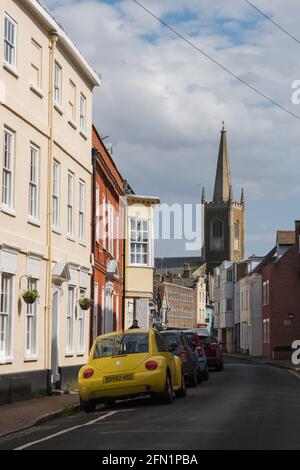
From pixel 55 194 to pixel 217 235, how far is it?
15358 centimetres

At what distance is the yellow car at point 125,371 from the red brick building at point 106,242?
12080 mm

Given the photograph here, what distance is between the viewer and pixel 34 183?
23625 mm

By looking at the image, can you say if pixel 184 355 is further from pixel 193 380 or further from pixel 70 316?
pixel 70 316

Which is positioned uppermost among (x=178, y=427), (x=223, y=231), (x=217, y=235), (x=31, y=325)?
(x=223, y=231)

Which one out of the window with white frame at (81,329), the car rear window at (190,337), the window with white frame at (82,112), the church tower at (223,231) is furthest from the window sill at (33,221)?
the church tower at (223,231)

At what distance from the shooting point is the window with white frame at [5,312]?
20969 millimetres

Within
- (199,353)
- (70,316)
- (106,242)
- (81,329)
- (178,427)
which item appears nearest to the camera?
(178,427)

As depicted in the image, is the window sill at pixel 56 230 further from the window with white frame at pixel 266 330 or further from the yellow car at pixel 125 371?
the window with white frame at pixel 266 330

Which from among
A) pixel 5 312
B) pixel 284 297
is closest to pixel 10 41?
pixel 5 312

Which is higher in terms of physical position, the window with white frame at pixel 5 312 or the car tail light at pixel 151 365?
the window with white frame at pixel 5 312

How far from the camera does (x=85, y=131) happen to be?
3003cm

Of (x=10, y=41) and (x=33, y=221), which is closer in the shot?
(x=10, y=41)

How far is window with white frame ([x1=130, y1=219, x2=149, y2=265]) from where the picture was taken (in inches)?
1642

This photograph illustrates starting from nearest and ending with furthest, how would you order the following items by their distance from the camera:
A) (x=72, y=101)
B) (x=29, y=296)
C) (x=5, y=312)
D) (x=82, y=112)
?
(x=5, y=312), (x=29, y=296), (x=72, y=101), (x=82, y=112)
